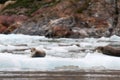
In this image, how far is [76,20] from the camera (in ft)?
160

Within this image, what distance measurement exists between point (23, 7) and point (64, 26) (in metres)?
16.9

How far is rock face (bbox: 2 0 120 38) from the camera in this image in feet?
156

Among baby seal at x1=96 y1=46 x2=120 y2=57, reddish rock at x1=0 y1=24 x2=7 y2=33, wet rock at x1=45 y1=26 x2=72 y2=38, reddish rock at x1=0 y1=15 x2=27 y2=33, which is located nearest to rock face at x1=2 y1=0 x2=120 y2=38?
wet rock at x1=45 y1=26 x2=72 y2=38

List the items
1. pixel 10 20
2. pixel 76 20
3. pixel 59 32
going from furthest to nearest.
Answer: pixel 10 20 < pixel 76 20 < pixel 59 32

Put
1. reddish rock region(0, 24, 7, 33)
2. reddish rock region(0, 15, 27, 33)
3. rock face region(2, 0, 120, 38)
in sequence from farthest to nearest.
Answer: reddish rock region(0, 15, 27, 33)
reddish rock region(0, 24, 7, 33)
rock face region(2, 0, 120, 38)

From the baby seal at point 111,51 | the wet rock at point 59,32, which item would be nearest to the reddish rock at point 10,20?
the wet rock at point 59,32

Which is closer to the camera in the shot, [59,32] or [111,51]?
[111,51]

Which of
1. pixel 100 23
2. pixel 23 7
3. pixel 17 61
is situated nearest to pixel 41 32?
pixel 100 23

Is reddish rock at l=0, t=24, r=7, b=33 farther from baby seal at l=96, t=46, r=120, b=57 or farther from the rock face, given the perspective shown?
baby seal at l=96, t=46, r=120, b=57

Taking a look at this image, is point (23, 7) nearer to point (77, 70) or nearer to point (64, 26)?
point (64, 26)

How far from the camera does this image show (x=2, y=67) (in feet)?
55.1

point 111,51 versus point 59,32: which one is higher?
point 111,51

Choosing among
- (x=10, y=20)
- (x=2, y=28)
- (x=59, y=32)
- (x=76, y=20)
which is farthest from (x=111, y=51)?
(x=10, y=20)

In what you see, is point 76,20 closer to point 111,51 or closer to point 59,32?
point 59,32
